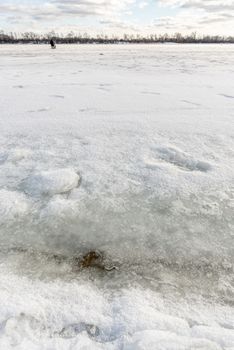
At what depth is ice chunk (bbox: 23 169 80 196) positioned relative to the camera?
2.67 meters

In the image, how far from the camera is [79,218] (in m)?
2.33

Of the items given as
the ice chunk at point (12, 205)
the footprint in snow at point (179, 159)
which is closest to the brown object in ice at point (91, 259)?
the ice chunk at point (12, 205)

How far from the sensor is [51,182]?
2.75 metres

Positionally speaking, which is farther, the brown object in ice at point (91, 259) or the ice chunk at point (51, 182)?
the ice chunk at point (51, 182)

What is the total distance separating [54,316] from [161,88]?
5.93 m

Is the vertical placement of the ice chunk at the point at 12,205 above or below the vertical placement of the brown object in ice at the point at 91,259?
above

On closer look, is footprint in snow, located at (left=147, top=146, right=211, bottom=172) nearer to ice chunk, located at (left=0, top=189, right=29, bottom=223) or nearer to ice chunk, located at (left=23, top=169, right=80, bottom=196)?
ice chunk, located at (left=23, top=169, right=80, bottom=196)

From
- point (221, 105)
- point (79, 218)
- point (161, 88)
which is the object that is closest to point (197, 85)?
point (161, 88)

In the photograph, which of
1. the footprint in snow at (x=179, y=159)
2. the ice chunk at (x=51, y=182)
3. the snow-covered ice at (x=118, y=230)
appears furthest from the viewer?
the footprint in snow at (x=179, y=159)

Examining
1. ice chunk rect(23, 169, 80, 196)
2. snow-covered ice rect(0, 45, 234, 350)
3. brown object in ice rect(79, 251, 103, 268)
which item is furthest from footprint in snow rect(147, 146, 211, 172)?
brown object in ice rect(79, 251, 103, 268)

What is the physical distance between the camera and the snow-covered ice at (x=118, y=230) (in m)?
1.46

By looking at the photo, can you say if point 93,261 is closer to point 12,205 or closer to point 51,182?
point 12,205

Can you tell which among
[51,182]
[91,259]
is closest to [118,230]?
[91,259]

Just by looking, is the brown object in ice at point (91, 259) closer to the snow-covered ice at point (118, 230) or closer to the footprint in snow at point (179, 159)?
the snow-covered ice at point (118, 230)
